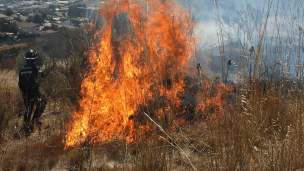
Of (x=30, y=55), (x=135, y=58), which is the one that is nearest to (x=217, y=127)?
(x=135, y=58)

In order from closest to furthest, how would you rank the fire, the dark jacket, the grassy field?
the grassy field
the fire
the dark jacket

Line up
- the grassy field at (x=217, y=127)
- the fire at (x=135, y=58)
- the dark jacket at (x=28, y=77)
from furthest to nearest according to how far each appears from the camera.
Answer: the dark jacket at (x=28, y=77)
the fire at (x=135, y=58)
the grassy field at (x=217, y=127)

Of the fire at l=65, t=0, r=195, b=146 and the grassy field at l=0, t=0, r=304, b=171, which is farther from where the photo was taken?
the fire at l=65, t=0, r=195, b=146

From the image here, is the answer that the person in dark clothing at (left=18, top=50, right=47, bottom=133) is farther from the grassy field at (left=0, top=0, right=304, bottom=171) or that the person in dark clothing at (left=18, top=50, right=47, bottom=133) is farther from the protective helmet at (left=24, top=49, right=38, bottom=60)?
the grassy field at (left=0, top=0, right=304, bottom=171)

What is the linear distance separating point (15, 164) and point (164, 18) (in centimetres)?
395

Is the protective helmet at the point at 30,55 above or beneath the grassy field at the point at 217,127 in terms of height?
above

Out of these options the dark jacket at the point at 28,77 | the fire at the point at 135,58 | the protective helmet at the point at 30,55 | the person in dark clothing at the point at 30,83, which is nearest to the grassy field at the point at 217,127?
the fire at the point at 135,58

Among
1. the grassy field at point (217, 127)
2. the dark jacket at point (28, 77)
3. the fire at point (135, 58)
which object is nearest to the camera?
the grassy field at point (217, 127)

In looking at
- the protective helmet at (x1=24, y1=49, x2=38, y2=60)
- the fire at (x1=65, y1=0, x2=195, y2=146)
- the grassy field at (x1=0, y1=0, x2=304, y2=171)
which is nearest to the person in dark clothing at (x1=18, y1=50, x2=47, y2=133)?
the protective helmet at (x1=24, y1=49, x2=38, y2=60)

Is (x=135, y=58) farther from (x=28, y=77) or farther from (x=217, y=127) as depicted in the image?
(x=217, y=127)

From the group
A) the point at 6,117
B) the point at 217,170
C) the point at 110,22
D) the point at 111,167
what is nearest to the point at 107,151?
the point at 111,167

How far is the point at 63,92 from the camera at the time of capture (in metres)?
6.00

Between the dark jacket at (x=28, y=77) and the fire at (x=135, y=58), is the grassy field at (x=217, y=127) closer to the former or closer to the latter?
the fire at (x=135, y=58)

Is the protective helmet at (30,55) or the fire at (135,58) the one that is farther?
the protective helmet at (30,55)
